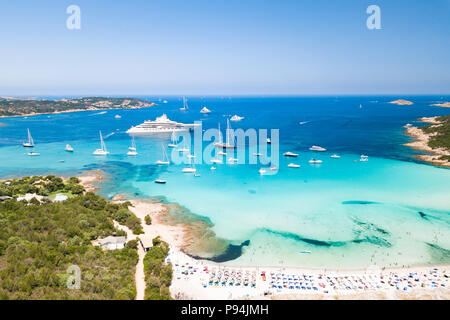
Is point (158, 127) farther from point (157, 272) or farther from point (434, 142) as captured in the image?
point (434, 142)

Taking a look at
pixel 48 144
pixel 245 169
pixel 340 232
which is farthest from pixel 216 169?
pixel 48 144

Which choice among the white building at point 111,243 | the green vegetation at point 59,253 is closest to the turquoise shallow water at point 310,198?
the green vegetation at point 59,253

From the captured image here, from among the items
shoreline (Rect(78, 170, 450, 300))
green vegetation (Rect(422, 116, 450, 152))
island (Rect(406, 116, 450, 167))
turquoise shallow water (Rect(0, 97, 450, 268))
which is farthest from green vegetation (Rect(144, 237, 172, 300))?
green vegetation (Rect(422, 116, 450, 152))

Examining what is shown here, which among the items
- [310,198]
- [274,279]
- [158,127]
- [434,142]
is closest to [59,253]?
[274,279]

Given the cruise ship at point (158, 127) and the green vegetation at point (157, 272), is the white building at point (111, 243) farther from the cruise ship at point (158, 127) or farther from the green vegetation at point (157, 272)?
the cruise ship at point (158, 127)

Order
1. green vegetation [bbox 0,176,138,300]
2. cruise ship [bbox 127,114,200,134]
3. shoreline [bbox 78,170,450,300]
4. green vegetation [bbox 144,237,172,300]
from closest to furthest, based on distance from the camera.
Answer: green vegetation [bbox 0,176,138,300]
green vegetation [bbox 144,237,172,300]
shoreline [bbox 78,170,450,300]
cruise ship [bbox 127,114,200,134]

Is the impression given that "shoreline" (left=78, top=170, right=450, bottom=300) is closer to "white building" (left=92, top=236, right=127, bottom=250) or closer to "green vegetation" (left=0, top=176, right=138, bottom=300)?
"white building" (left=92, top=236, right=127, bottom=250)
